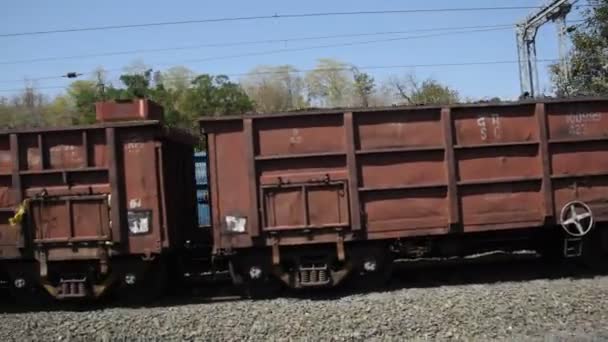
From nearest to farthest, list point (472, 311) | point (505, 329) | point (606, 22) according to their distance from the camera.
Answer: point (505, 329) < point (472, 311) < point (606, 22)

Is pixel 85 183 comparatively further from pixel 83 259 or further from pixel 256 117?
pixel 256 117

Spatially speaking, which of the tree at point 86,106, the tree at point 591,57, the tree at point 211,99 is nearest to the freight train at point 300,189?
the tree at point 591,57

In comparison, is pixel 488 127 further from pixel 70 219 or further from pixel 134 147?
→ pixel 70 219

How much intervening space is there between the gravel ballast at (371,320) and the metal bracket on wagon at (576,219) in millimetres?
1309

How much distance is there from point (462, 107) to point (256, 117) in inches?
120

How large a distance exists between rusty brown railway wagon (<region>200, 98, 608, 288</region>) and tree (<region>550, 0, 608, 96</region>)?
296 inches

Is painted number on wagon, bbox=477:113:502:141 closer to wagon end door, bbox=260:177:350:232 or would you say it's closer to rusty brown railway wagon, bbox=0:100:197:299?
wagon end door, bbox=260:177:350:232

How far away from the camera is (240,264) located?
870 centimetres

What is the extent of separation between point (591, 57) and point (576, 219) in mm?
9090

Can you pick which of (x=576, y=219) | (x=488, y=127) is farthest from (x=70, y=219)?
(x=576, y=219)

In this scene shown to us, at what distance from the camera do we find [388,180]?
28.0ft

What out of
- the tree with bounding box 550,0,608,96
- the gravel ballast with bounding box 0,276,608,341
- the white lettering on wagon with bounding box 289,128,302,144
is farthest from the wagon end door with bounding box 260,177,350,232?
the tree with bounding box 550,0,608,96

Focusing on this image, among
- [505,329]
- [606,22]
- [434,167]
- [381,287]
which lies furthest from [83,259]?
[606,22]

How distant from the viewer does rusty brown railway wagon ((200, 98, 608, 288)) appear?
8.41 metres
